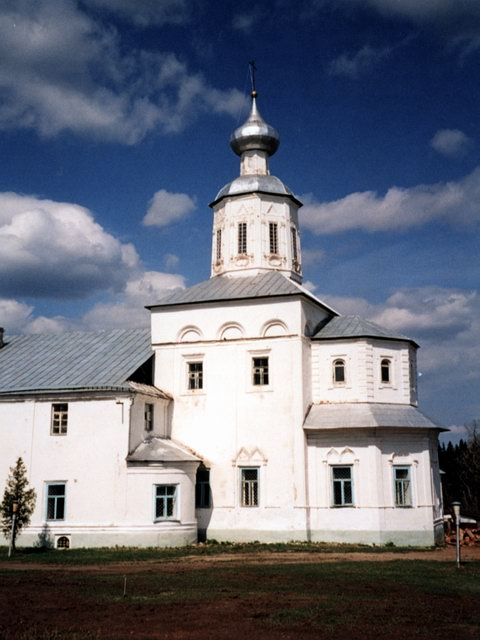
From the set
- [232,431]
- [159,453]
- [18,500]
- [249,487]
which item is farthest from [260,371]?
[18,500]

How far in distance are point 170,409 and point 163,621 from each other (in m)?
17.3

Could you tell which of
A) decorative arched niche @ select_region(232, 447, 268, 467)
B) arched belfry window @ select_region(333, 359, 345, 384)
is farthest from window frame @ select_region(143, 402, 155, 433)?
arched belfry window @ select_region(333, 359, 345, 384)

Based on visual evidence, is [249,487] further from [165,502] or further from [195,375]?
[195,375]

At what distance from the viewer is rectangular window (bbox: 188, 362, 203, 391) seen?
28.7 m

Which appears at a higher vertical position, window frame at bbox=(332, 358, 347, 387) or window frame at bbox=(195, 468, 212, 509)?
window frame at bbox=(332, 358, 347, 387)

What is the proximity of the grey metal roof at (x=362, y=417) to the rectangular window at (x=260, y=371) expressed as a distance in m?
2.22

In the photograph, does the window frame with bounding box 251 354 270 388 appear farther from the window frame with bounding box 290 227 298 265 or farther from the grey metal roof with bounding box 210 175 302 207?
the grey metal roof with bounding box 210 175 302 207

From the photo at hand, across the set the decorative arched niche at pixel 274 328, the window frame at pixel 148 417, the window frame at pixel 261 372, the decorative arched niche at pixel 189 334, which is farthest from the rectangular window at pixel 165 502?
the decorative arched niche at pixel 274 328

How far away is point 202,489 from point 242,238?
1128cm

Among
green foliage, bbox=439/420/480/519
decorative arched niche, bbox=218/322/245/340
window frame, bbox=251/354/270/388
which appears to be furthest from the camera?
green foliage, bbox=439/420/480/519

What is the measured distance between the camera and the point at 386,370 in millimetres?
28594

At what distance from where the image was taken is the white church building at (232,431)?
25906 mm

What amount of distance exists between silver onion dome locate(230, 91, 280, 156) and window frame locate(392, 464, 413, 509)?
53.4 ft

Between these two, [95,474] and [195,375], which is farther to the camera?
[195,375]
